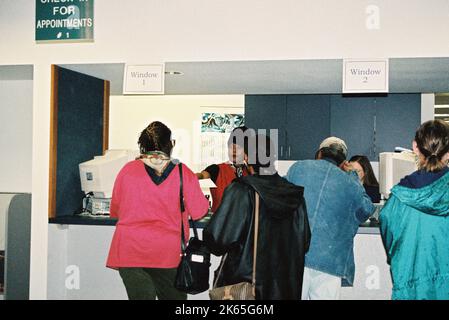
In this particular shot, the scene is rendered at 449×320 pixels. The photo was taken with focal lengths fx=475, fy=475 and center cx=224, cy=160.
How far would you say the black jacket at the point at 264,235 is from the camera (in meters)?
2.05

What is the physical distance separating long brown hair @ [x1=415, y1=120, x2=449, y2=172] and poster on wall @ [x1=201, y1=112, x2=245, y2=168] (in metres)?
4.13

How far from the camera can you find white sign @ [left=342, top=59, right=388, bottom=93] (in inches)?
107

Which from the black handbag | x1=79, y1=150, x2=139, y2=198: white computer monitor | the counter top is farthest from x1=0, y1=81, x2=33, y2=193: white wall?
the black handbag

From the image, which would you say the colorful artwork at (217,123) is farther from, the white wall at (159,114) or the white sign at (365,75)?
the white sign at (365,75)

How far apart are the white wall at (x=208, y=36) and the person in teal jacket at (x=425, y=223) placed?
0.86m

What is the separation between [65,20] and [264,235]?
1940 mm

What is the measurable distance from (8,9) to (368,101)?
3463 millimetres

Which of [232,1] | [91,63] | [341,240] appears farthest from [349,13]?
[91,63]

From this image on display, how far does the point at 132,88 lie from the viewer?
2.91m

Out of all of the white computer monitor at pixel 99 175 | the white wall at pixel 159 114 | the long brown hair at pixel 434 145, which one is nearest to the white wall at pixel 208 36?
the white computer monitor at pixel 99 175

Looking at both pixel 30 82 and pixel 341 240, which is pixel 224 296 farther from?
pixel 30 82

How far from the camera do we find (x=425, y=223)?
2037mm

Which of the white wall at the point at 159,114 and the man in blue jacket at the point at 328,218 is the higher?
the white wall at the point at 159,114

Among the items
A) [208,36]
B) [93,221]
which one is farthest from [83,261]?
[208,36]
